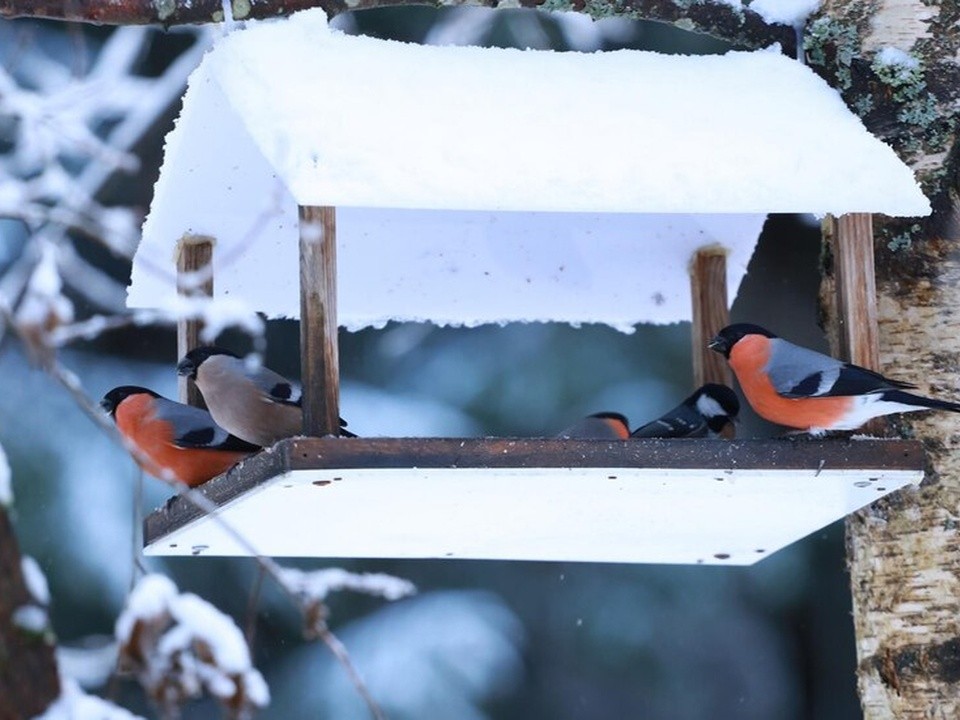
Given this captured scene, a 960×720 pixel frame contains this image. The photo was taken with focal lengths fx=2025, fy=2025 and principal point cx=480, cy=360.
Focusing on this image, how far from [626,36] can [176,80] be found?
172 cm

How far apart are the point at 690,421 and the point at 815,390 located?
0.58 metres

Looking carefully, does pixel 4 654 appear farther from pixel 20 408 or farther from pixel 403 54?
pixel 20 408

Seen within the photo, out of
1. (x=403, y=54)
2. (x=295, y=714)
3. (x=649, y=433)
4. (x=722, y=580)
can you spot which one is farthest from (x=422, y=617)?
(x=403, y=54)

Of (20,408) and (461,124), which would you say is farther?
(20,408)

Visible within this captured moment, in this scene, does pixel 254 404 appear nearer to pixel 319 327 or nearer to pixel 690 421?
pixel 319 327

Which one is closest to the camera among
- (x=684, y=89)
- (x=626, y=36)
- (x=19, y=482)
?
(x=684, y=89)

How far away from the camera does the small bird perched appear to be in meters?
4.76

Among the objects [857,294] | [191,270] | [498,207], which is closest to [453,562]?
[191,270]

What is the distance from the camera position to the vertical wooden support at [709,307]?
17.7ft

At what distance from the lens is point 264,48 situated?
4.42m

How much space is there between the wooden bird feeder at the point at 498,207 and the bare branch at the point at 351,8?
17 cm

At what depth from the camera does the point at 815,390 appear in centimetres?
431

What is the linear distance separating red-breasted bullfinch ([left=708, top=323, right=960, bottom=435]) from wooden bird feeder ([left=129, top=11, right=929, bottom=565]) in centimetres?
14

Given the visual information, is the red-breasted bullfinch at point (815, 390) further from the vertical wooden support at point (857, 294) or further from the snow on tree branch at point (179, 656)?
the snow on tree branch at point (179, 656)
